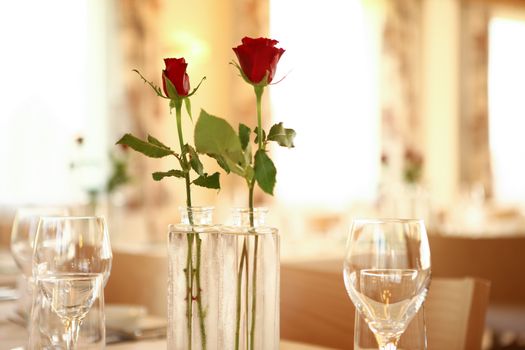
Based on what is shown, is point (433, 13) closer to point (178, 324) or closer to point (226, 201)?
point (226, 201)

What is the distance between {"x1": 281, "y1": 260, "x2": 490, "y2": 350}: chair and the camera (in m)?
1.55

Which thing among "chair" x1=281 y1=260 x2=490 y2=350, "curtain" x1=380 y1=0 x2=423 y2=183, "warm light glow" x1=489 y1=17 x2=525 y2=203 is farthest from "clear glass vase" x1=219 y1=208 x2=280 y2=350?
"warm light glow" x1=489 y1=17 x2=525 y2=203

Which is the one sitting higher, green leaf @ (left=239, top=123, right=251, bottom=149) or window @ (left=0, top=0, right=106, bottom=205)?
window @ (left=0, top=0, right=106, bottom=205)

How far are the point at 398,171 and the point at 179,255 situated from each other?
8059mm

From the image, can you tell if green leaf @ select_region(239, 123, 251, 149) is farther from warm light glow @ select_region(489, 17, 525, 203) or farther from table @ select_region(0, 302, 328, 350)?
warm light glow @ select_region(489, 17, 525, 203)

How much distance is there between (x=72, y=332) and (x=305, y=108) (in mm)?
6893

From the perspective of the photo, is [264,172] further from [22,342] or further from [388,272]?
[22,342]

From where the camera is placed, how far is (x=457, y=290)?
1.56 m

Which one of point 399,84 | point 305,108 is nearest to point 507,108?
point 399,84

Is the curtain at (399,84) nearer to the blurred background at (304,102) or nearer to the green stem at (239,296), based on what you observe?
the blurred background at (304,102)

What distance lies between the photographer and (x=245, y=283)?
106 centimetres

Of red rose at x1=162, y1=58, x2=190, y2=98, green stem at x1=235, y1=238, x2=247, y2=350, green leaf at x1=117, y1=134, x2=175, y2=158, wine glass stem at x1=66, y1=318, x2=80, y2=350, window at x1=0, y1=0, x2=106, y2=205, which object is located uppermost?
window at x1=0, y1=0, x2=106, y2=205

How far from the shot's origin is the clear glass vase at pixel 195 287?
1054 mm

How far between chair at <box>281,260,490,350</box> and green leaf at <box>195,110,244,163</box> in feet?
2.16
